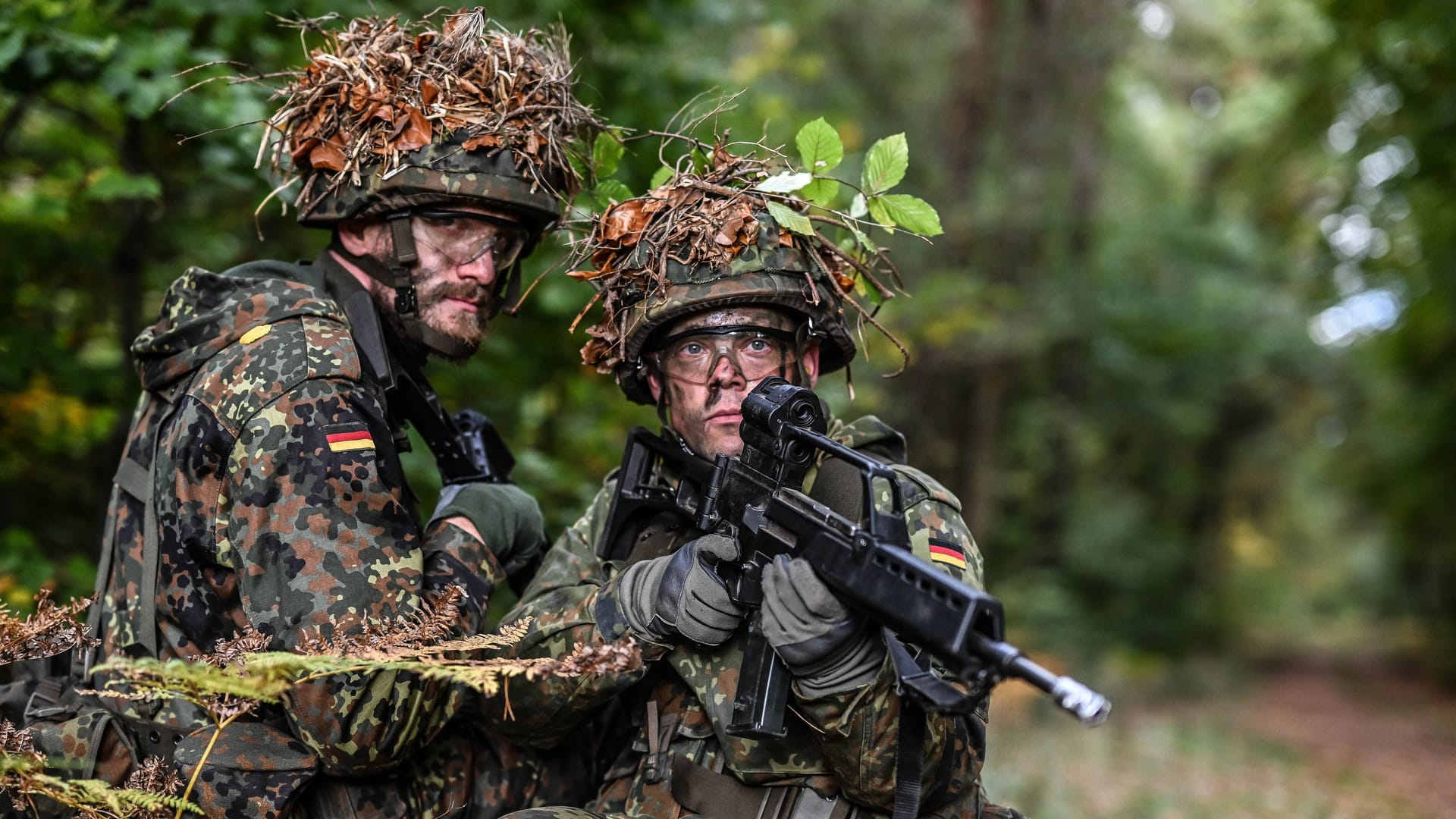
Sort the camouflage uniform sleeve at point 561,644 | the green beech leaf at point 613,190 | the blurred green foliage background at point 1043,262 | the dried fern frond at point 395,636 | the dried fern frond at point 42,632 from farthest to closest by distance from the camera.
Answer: the blurred green foliage background at point 1043,262 → the green beech leaf at point 613,190 → the camouflage uniform sleeve at point 561,644 → the dried fern frond at point 42,632 → the dried fern frond at point 395,636

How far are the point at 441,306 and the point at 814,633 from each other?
1.73m

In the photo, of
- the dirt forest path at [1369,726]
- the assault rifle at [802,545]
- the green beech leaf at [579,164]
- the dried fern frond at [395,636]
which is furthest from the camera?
the dirt forest path at [1369,726]

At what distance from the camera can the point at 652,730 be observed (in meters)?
3.48

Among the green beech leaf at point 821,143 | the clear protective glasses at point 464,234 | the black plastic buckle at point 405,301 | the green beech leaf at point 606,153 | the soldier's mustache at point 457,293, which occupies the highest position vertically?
the green beech leaf at point 606,153

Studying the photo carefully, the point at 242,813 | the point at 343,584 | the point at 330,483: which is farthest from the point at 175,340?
the point at 242,813

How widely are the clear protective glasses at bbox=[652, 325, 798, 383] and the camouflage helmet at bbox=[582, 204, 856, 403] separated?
73mm

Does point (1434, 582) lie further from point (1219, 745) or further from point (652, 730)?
point (652, 730)

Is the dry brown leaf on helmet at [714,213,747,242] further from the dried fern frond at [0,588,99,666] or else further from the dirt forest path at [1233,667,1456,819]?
the dirt forest path at [1233,667,1456,819]

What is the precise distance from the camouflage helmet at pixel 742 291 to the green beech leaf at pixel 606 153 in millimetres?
721

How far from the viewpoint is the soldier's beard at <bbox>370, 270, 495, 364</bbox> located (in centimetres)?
367

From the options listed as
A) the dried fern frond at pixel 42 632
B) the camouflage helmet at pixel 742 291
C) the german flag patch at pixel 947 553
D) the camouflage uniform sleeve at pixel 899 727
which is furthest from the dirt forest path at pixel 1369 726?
the dried fern frond at pixel 42 632

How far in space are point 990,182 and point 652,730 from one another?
514 inches

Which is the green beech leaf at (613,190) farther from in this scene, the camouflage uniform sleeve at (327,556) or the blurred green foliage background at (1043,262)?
the camouflage uniform sleeve at (327,556)

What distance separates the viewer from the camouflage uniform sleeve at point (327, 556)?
296 cm
